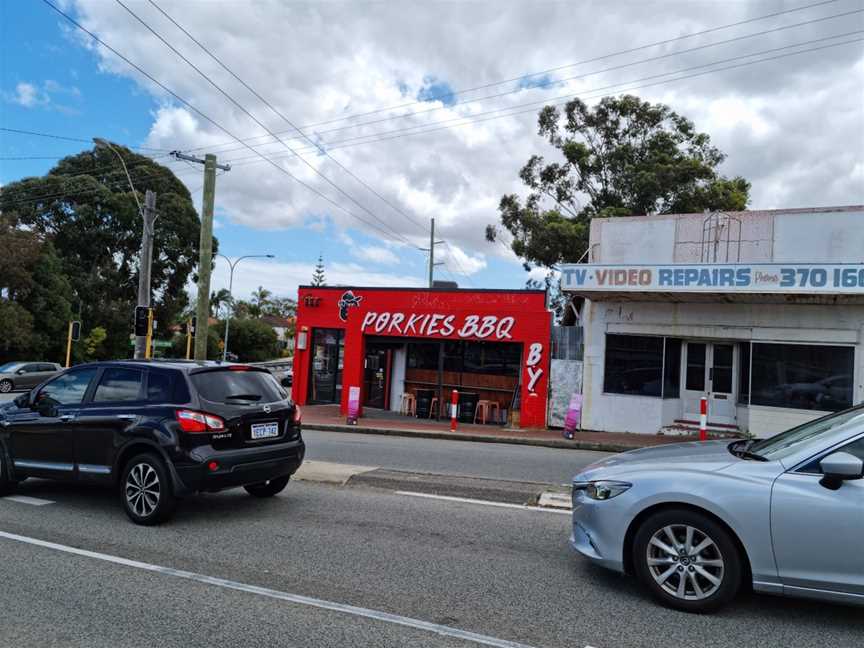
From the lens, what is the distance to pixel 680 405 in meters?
16.1

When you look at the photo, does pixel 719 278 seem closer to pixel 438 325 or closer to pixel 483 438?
pixel 483 438

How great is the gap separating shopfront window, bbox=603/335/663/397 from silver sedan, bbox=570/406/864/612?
38.1 ft

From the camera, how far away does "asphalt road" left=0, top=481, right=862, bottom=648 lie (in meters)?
3.81

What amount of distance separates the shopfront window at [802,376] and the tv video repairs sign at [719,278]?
6.47 feet

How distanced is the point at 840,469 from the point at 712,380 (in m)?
13.0

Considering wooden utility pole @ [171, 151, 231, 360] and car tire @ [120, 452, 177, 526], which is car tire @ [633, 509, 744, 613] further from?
wooden utility pole @ [171, 151, 231, 360]

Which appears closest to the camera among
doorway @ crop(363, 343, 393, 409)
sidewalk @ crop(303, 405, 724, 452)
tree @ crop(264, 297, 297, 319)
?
sidewalk @ crop(303, 405, 724, 452)

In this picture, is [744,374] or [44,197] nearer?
[744,374]

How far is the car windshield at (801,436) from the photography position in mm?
4288

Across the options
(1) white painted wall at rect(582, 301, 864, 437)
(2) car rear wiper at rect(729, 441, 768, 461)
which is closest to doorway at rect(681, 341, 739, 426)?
(1) white painted wall at rect(582, 301, 864, 437)

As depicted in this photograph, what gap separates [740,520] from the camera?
159 inches

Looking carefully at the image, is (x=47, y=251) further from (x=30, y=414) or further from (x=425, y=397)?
(x=30, y=414)

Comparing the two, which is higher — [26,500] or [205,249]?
[205,249]

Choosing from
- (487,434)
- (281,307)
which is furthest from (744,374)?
(281,307)
